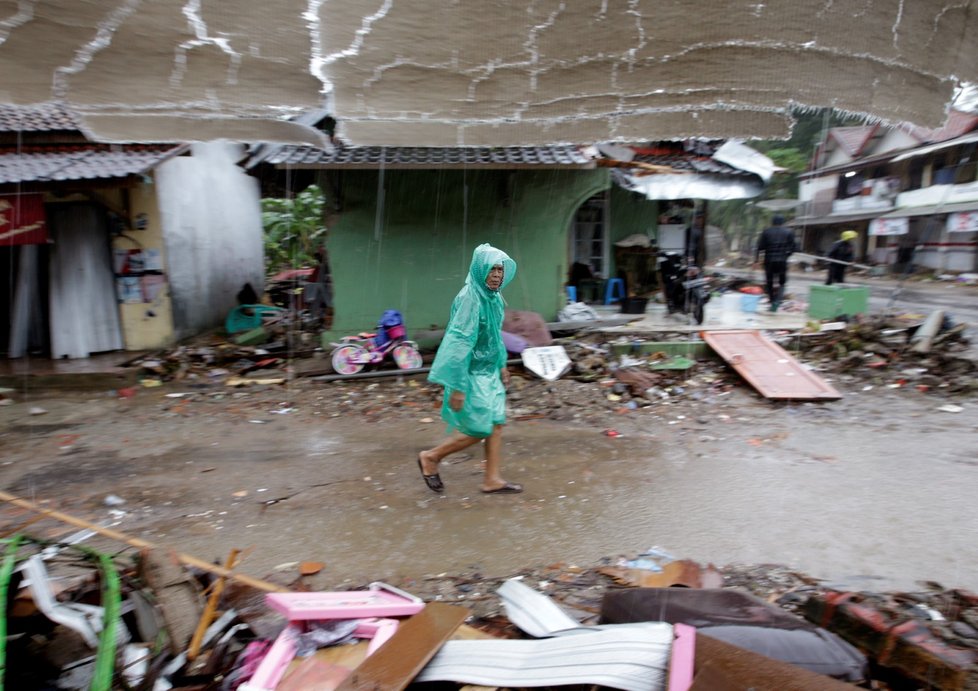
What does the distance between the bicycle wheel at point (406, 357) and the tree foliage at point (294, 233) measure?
840 cm

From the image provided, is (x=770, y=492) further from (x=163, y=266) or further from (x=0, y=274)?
(x=0, y=274)

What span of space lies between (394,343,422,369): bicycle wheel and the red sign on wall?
493 cm

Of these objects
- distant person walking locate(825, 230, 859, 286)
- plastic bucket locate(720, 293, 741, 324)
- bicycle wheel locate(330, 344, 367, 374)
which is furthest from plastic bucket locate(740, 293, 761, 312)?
bicycle wheel locate(330, 344, 367, 374)

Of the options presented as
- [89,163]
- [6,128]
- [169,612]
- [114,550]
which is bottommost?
[114,550]

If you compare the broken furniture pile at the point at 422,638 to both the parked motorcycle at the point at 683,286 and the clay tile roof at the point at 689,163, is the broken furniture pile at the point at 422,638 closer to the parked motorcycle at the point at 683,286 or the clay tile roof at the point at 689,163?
the parked motorcycle at the point at 683,286

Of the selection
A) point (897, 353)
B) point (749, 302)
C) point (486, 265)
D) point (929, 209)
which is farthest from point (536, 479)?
point (929, 209)

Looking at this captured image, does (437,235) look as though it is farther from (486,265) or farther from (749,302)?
(749,302)

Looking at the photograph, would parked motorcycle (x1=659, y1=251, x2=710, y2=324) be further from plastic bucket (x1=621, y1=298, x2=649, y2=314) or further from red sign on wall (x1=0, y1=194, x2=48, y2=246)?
red sign on wall (x1=0, y1=194, x2=48, y2=246)

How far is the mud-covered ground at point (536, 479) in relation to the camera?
141 inches

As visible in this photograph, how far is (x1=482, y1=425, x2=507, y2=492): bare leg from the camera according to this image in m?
4.23

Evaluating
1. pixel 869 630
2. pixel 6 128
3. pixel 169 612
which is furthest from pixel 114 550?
pixel 6 128

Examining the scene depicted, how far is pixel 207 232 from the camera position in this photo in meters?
11.4

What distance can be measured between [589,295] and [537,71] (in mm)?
9399

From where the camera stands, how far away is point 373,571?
134 inches
